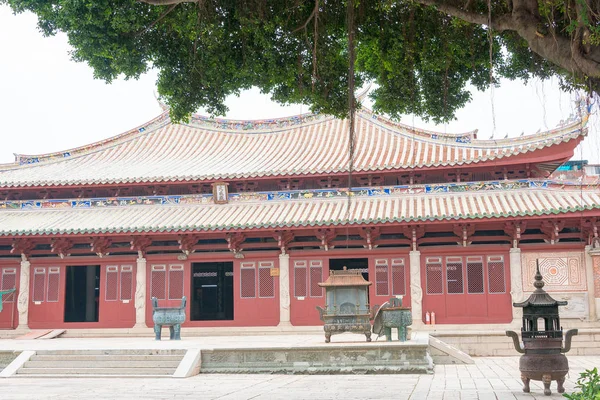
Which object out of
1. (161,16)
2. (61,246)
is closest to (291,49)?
(161,16)

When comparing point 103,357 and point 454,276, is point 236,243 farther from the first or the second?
point 103,357

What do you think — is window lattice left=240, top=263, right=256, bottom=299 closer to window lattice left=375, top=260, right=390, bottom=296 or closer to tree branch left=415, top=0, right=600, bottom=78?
window lattice left=375, top=260, right=390, bottom=296

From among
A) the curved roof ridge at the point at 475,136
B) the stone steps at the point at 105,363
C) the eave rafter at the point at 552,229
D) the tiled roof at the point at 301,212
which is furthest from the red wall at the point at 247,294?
the eave rafter at the point at 552,229

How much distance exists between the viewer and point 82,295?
24891 mm

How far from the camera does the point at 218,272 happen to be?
69.9ft

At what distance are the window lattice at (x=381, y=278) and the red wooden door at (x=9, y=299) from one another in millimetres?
10308

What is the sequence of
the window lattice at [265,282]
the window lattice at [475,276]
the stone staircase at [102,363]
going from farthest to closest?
the window lattice at [265,282], the window lattice at [475,276], the stone staircase at [102,363]

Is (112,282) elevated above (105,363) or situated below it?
above

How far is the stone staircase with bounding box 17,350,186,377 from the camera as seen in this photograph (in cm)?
1342

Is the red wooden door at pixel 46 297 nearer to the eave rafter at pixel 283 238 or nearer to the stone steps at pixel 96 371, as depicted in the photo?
the eave rafter at pixel 283 238

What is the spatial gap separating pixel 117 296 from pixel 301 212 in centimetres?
572

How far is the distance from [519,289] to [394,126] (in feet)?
23.4

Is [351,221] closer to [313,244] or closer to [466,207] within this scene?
[313,244]

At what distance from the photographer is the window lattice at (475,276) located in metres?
18.8
